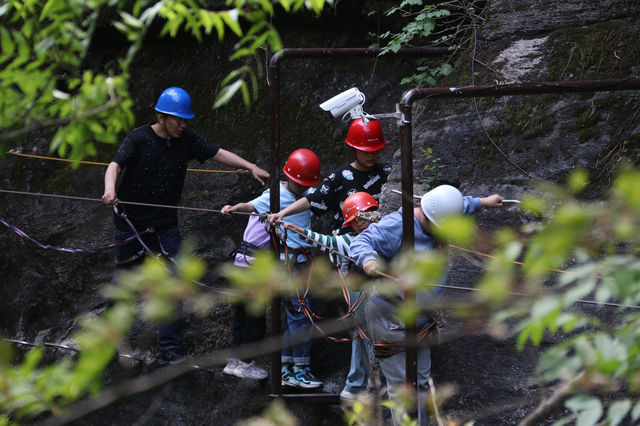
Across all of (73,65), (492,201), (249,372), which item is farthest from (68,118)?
(249,372)

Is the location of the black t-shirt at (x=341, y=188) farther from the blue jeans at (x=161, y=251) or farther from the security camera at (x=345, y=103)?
the blue jeans at (x=161, y=251)

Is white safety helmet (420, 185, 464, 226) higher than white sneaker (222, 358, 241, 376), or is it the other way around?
white safety helmet (420, 185, 464, 226)

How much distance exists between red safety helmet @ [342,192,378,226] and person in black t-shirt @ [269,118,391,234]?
0.23 metres

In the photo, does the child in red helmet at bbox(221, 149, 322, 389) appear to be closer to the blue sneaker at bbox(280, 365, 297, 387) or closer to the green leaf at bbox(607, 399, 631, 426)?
the blue sneaker at bbox(280, 365, 297, 387)

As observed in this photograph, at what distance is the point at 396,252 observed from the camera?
382 cm

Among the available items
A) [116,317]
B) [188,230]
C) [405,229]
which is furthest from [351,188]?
[116,317]

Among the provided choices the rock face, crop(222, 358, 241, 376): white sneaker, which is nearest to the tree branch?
the rock face

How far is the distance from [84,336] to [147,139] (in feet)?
12.2

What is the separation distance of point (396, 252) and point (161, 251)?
2.03 meters

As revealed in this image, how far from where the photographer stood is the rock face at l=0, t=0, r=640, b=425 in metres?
4.35

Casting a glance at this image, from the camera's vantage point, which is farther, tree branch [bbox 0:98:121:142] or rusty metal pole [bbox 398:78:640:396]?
rusty metal pole [bbox 398:78:640:396]

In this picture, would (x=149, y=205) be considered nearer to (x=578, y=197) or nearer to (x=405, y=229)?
(x=405, y=229)

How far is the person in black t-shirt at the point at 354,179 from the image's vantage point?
4629 millimetres

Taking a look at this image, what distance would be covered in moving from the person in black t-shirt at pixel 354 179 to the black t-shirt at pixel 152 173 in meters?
0.95
